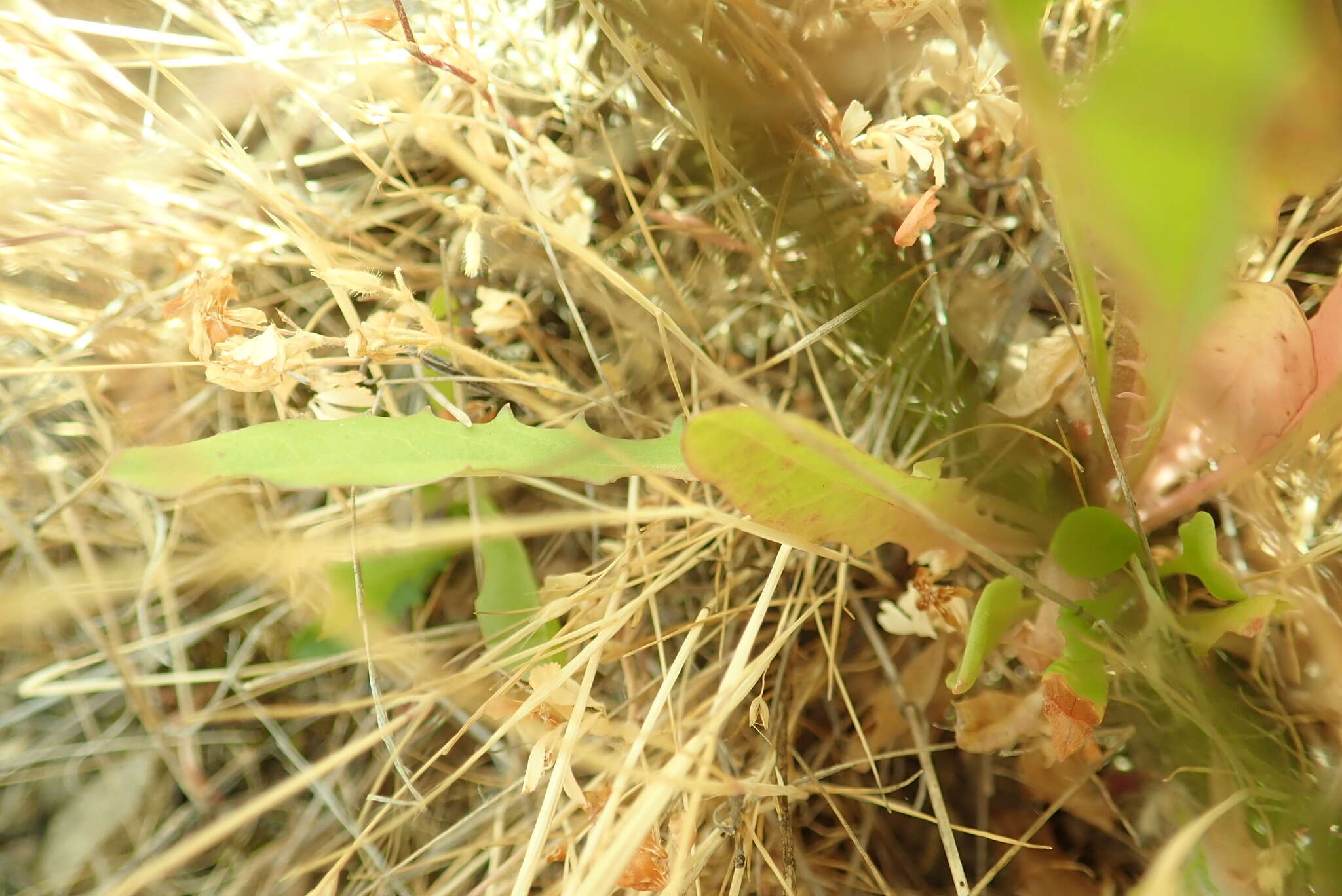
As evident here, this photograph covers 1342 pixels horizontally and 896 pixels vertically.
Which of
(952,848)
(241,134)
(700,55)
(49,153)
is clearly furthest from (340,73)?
(952,848)

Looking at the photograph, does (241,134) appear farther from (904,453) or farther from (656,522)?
(904,453)

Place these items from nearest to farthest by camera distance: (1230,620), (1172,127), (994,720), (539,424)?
(1172,127) → (1230,620) → (994,720) → (539,424)

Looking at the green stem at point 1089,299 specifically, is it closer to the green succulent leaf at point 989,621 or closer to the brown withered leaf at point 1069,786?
the green succulent leaf at point 989,621

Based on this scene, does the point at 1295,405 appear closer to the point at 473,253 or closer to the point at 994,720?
the point at 994,720

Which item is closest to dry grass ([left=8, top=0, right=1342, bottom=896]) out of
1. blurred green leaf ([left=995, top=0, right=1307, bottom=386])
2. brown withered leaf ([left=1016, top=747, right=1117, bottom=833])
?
brown withered leaf ([left=1016, top=747, right=1117, bottom=833])

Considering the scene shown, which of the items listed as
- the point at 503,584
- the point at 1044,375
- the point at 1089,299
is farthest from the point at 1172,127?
the point at 503,584

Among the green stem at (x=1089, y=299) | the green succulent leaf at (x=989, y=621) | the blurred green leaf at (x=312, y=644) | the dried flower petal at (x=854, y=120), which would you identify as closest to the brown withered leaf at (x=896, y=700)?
the green succulent leaf at (x=989, y=621)
